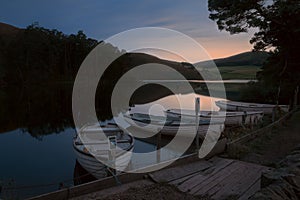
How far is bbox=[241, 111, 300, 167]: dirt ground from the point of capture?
23.4 ft

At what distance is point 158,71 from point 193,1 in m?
84.1

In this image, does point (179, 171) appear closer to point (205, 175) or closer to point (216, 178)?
point (205, 175)

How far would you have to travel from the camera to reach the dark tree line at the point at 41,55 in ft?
209

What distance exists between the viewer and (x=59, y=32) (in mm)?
75625

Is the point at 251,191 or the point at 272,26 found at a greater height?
the point at 272,26

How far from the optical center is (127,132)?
1127cm

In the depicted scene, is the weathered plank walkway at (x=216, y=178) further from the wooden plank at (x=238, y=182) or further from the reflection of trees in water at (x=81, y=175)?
the reflection of trees in water at (x=81, y=175)

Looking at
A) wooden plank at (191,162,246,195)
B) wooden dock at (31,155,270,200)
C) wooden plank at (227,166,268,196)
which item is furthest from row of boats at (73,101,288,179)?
wooden plank at (227,166,268,196)

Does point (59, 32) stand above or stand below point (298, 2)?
above

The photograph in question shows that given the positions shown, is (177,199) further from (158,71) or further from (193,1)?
(158,71)

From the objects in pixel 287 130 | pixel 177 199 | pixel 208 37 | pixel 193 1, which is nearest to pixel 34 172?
pixel 177 199

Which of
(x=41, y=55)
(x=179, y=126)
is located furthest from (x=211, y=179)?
(x=41, y=55)

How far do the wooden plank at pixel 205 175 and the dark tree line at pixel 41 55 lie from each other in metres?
67.0

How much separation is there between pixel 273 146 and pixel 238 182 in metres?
3.86
